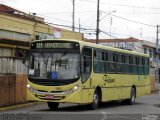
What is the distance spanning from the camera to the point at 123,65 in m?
26.2

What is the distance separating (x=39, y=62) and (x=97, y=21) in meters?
24.8

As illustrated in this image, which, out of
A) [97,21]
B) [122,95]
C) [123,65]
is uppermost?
[97,21]

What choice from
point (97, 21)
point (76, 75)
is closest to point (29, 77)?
point (76, 75)

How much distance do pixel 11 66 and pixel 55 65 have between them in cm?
520

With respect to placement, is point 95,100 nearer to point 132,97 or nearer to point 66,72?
point 66,72

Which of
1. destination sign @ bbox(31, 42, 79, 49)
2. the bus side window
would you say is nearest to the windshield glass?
destination sign @ bbox(31, 42, 79, 49)

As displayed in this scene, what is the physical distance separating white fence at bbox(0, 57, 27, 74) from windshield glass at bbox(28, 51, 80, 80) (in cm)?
367

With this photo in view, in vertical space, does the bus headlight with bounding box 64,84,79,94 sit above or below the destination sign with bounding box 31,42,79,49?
below

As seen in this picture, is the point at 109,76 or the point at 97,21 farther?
the point at 97,21

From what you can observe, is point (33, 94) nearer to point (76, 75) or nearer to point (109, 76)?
point (76, 75)

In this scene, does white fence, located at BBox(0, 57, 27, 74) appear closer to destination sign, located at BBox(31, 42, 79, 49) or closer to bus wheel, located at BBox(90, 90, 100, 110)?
destination sign, located at BBox(31, 42, 79, 49)

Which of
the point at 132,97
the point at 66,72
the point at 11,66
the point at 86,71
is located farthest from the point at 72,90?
the point at 132,97

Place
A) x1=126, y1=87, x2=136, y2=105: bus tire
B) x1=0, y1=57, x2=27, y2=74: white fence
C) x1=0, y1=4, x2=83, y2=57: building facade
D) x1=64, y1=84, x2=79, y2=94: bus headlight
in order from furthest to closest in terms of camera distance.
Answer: x1=0, y1=4, x2=83, y2=57: building facade, x1=126, y1=87, x2=136, y2=105: bus tire, x1=0, y1=57, x2=27, y2=74: white fence, x1=64, y1=84, x2=79, y2=94: bus headlight

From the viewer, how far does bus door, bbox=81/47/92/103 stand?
67.4 feet
